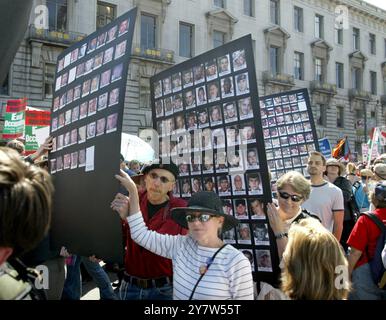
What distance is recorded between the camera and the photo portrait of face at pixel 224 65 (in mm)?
2801

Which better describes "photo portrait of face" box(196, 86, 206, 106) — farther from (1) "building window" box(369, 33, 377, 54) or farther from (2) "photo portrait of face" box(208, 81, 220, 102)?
(1) "building window" box(369, 33, 377, 54)

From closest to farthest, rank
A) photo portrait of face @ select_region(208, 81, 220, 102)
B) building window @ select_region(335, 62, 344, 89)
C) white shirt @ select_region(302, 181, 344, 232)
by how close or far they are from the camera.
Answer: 1. photo portrait of face @ select_region(208, 81, 220, 102)
2. white shirt @ select_region(302, 181, 344, 232)
3. building window @ select_region(335, 62, 344, 89)

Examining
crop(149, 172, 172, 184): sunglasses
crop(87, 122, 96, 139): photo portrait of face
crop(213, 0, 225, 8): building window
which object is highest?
crop(213, 0, 225, 8): building window

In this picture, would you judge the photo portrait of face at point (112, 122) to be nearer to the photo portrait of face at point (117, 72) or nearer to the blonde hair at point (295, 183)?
the photo portrait of face at point (117, 72)

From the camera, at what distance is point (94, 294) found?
5.78 metres

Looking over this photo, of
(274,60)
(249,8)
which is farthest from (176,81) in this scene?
(274,60)

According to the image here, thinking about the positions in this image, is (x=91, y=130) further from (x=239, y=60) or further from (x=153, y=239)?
(x=239, y=60)

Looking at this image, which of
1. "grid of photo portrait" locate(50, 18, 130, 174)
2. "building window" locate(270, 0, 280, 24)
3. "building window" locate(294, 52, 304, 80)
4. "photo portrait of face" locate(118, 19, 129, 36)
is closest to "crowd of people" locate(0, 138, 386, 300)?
"grid of photo portrait" locate(50, 18, 130, 174)

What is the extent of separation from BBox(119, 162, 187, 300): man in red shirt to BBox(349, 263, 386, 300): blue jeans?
1306 mm

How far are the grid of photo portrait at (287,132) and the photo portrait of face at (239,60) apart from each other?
310 cm

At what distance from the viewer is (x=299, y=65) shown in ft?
109

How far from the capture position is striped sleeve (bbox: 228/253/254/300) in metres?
2.09

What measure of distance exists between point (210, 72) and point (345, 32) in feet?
121
